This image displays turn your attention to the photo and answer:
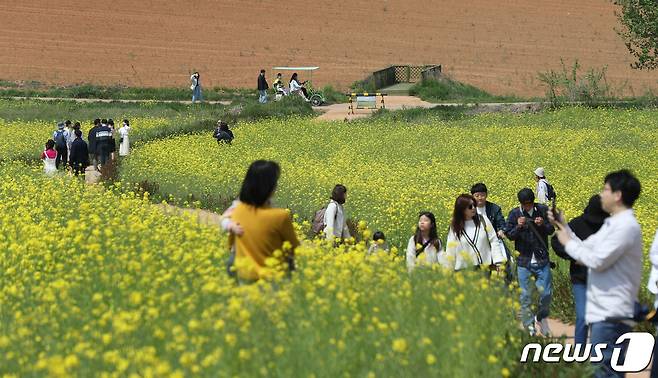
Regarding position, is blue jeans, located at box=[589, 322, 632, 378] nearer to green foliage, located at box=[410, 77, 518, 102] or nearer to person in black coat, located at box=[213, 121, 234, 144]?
person in black coat, located at box=[213, 121, 234, 144]

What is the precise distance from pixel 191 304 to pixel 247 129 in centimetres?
2664

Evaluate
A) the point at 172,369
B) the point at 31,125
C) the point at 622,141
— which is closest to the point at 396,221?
the point at 172,369

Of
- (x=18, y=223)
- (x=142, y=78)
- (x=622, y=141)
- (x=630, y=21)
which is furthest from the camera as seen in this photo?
(x=142, y=78)

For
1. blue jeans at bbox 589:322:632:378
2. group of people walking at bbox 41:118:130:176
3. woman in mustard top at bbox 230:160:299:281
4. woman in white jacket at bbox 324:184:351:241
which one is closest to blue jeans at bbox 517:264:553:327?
woman in white jacket at bbox 324:184:351:241

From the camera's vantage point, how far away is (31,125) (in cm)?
3525

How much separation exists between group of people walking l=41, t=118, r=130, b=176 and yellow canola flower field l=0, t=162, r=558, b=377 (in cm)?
1299

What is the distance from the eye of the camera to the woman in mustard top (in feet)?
22.8

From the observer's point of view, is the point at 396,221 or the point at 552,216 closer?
the point at 552,216

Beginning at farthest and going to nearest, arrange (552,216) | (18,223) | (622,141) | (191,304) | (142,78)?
(142,78)
(622,141)
(18,223)
(552,216)
(191,304)

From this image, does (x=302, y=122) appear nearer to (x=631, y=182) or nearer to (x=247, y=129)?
(x=247, y=129)

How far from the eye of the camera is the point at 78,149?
22031 millimetres

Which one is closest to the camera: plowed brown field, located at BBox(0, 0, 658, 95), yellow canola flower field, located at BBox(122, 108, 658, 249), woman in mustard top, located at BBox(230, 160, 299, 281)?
woman in mustard top, located at BBox(230, 160, 299, 281)

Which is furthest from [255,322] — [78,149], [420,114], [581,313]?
[420,114]

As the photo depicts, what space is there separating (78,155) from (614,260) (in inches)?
669
